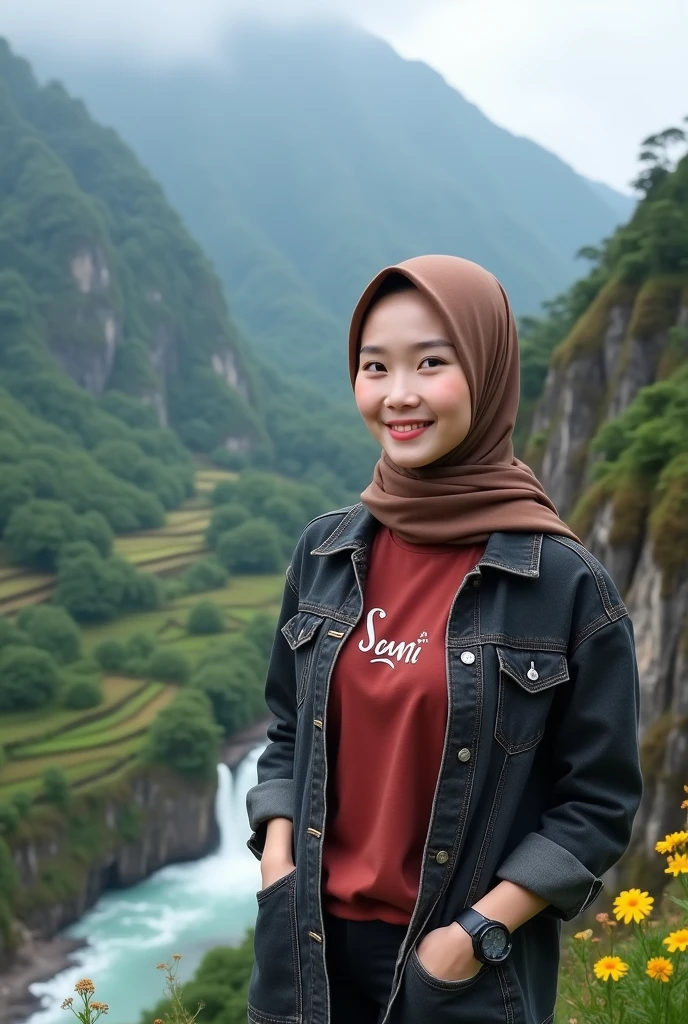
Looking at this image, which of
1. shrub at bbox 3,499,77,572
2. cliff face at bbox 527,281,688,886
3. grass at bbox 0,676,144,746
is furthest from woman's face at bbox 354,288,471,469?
shrub at bbox 3,499,77,572

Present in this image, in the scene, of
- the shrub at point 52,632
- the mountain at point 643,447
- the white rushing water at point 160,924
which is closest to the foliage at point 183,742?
the white rushing water at point 160,924

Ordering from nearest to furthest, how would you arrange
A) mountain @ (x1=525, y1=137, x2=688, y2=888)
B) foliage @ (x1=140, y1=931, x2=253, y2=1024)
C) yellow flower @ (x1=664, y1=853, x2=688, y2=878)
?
yellow flower @ (x1=664, y1=853, x2=688, y2=878)
mountain @ (x1=525, y1=137, x2=688, y2=888)
foliage @ (x1=140, y1=931, x2=253, y2=1024)

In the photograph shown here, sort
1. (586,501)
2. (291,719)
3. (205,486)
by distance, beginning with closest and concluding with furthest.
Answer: (291,719) < (586,501) < (205,486)

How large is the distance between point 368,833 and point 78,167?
10201 cm

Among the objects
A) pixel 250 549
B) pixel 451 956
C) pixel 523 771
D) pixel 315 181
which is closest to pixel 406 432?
pixel 523 771

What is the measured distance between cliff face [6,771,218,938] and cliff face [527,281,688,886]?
601 inches

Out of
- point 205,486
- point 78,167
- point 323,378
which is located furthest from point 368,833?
point 323,378

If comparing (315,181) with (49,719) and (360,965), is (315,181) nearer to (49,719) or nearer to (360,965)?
(49,719)

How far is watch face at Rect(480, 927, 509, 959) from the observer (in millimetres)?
1880

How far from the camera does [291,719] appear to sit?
2410 mm

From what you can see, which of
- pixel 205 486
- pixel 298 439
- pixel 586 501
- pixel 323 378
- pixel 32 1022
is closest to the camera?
pixel 586 501

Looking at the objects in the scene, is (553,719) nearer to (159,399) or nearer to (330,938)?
(330,938)

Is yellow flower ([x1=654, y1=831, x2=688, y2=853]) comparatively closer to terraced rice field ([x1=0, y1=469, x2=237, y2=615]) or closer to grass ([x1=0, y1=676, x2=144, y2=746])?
grass ([x1=0, y1=676, x2=144, y2=746])

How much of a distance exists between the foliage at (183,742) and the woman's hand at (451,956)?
33.0 meters
